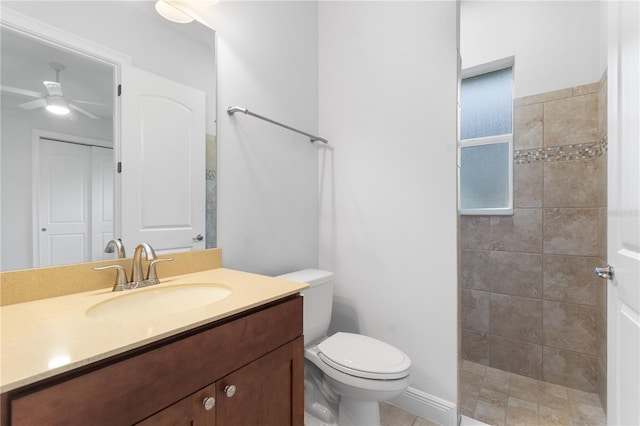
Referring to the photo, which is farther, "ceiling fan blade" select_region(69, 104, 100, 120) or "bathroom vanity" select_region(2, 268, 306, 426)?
"ceiling fan blade" select_region(69, 104, 100, 120)

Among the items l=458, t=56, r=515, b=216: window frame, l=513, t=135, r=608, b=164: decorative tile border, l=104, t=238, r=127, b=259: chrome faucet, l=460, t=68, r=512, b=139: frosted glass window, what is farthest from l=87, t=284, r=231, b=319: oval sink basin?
l=460, t=68, r=512, b=139: frosted glass window

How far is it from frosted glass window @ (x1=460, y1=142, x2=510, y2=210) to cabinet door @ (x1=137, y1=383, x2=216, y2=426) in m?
2.18

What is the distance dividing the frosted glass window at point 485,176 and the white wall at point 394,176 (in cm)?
90


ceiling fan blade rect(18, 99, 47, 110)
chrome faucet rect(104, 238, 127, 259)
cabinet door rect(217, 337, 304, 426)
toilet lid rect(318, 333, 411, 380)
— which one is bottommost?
toilet lid rect(318, 333, 411, 380)

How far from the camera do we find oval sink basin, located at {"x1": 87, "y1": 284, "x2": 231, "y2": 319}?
892 mm

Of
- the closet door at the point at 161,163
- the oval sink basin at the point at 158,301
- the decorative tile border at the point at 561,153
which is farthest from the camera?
the decorative tile border at the point at 561,153

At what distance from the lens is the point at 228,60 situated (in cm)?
145

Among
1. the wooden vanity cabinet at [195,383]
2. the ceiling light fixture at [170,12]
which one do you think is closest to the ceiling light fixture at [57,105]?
the ceiling light fixture at [170,12]

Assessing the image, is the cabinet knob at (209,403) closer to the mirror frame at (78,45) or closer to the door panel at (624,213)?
the mirror frame at (78,45)

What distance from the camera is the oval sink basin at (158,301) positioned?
35.1 inches

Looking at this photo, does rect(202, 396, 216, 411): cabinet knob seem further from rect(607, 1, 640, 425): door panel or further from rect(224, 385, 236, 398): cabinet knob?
rect(607, 1, 640, 425): door panel

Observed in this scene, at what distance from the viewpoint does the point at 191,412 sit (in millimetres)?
692

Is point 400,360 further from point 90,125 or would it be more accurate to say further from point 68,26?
point 68,26

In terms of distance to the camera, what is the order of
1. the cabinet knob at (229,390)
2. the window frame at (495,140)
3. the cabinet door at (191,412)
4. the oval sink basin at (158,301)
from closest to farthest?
the cabinet door at (191,412) < the cabinet knob at (229,390) < the oval sink basin at (158,301) < the window frame at (495,140)
